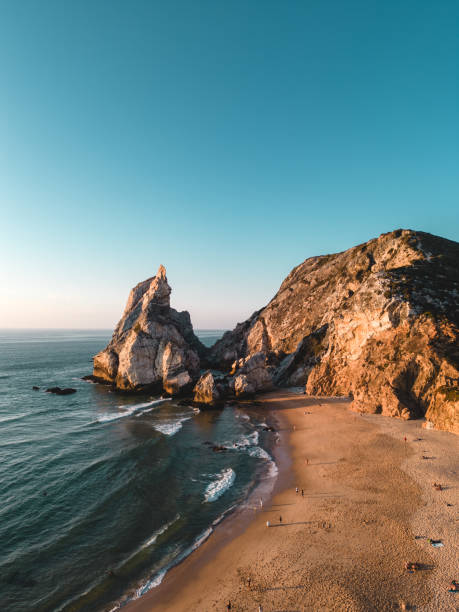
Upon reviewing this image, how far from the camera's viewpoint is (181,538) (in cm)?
2156

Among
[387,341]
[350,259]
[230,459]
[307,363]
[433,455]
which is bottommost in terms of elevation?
[230,459]

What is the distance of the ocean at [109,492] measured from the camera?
18188 mm

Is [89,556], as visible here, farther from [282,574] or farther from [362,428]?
[362,428]

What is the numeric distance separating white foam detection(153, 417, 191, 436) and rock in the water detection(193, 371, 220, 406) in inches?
319

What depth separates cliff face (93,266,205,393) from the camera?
62.9m

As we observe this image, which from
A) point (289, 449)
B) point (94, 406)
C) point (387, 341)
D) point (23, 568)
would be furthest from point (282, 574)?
point (94, 406)

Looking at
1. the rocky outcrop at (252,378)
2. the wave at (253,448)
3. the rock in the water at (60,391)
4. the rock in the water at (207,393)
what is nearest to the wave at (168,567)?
the wave at (253,448)

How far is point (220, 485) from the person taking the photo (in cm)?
2852

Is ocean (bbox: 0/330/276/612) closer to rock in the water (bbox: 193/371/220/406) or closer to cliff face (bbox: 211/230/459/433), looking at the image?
rock in the water (bbox: 193/371/220/406)

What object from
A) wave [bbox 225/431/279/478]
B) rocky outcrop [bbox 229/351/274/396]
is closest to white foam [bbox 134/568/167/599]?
wave [bbox 225/431/279/478]

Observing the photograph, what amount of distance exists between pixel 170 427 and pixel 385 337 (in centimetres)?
3755

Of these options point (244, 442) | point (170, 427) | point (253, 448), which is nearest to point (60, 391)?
point (170, 427)

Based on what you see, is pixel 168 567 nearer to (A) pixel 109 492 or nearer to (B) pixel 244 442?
(A) pixel 109 492

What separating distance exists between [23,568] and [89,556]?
403 cm
